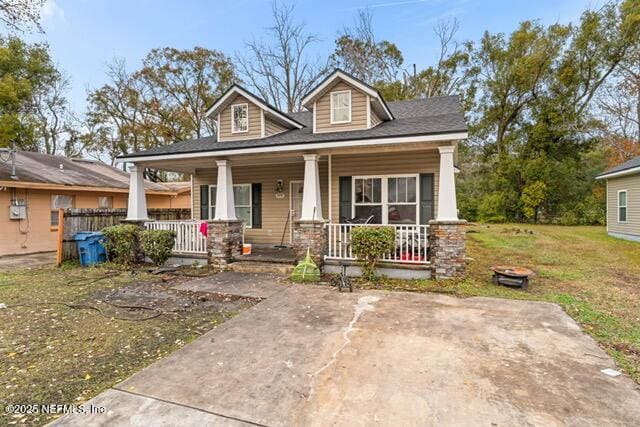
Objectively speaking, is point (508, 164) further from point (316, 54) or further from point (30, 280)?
point (30, 280)

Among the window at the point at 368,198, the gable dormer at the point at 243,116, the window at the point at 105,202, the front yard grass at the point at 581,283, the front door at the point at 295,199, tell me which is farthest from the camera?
the window at the point at 105,202

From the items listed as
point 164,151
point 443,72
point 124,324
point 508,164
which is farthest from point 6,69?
point 508,164

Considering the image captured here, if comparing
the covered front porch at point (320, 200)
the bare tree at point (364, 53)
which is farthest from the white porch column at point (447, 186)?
the bare tree at point (364, 53)

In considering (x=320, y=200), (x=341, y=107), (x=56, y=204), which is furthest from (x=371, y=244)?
(x=56, y=204)

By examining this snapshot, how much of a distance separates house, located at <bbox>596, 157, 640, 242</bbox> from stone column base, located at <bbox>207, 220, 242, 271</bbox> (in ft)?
46.4

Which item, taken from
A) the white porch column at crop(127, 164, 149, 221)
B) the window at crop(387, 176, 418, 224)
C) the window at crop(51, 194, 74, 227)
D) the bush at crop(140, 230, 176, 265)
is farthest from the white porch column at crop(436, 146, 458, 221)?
the window at crop(51, 194, 74, 227)

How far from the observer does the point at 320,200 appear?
8.16 meters

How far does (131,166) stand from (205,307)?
6023mm

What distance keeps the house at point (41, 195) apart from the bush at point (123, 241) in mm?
4743

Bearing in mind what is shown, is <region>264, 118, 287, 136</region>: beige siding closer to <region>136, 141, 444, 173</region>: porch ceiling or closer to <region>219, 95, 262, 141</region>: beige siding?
<region>219, 95, 262, 141</region>: beige siding

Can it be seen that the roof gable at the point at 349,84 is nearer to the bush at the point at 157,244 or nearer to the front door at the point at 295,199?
the front door at the point at 295,199

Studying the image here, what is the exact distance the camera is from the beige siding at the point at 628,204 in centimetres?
1230

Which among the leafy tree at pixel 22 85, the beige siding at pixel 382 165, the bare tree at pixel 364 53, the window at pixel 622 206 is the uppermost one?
the bare tree at pixel 364 53

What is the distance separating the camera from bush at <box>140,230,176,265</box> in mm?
8336
